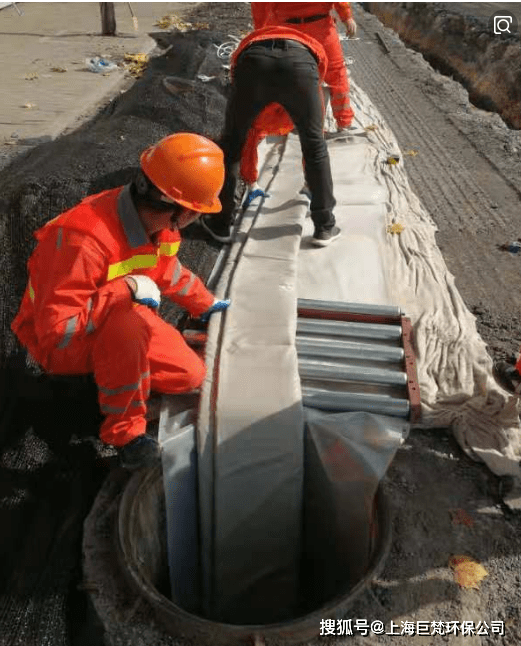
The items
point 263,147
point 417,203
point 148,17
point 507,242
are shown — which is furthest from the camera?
point 148,17

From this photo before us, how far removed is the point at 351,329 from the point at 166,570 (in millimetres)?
1806

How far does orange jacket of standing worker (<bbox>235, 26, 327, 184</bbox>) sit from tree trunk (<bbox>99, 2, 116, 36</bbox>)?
318 inches

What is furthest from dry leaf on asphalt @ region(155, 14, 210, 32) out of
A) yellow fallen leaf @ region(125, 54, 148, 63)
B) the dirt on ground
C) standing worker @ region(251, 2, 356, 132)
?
standing worker @ region(251, 2, 356, 132)

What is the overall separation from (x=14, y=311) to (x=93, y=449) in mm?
1040

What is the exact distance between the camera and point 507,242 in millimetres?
5199

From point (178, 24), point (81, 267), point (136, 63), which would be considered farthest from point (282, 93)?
point (178, 24)

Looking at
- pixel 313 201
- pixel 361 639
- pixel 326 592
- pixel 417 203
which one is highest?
pixel 313 201

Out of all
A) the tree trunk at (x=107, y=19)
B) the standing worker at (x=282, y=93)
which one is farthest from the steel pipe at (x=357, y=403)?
the tree trunk at (x=107, y=19)

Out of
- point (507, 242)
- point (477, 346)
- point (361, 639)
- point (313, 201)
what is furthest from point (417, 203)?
point (361, 639)

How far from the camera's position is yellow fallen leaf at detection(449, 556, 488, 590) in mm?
2701

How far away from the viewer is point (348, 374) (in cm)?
345

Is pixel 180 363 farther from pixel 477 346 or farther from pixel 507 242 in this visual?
pixel 507 242

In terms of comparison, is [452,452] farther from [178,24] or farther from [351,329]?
[178,24]

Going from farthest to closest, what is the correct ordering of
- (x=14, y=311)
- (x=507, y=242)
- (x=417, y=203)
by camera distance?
1. (x=417, y=203)
2. (x=507, y=242)
3. (x=14, y=311)
